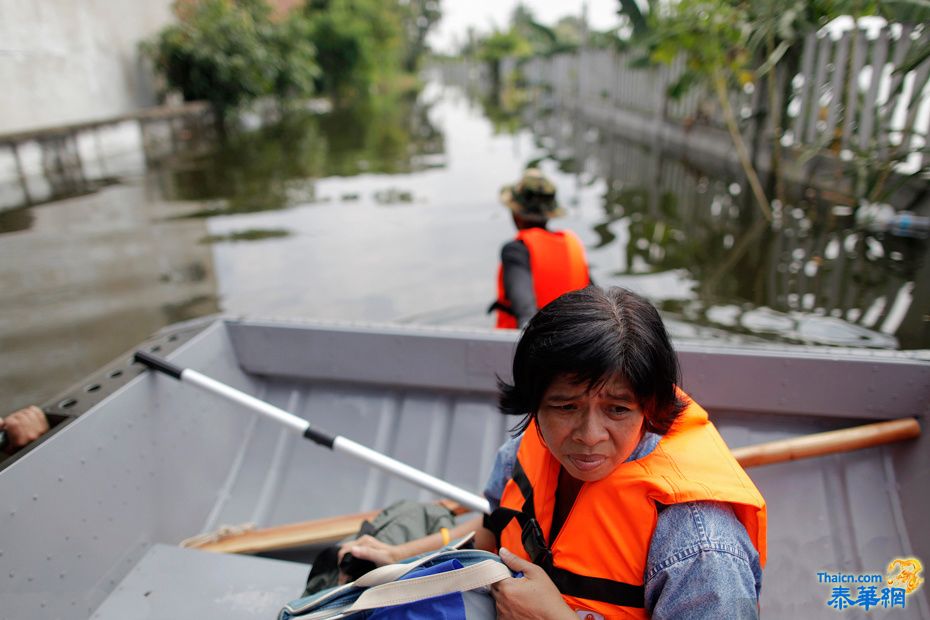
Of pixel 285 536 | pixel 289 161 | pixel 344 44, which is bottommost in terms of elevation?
pixel 285 536

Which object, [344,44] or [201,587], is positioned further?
[344,44]

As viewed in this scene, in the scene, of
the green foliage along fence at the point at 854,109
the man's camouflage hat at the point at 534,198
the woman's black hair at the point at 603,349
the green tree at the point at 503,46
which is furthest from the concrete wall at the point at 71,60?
the green tree at the point at 503,46

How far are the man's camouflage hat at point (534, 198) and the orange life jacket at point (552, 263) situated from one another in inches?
4.7

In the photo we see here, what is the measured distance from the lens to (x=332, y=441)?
1.99 metres

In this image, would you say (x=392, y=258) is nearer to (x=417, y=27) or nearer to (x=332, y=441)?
(x=332, y=441)

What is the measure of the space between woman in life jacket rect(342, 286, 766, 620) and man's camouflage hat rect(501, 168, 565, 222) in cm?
172

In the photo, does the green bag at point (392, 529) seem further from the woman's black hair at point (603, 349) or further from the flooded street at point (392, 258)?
the flooded street at point (392, 258)

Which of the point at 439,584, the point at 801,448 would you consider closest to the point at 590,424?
the point at 439,584

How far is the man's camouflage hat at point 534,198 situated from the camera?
268cm

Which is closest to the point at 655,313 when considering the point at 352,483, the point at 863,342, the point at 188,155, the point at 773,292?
the point at 352,483

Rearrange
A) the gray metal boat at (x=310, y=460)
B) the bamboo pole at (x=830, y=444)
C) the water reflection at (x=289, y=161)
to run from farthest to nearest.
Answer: the water reflection at (x=289, y=161), the bamboo pole at (x=830, y=444), the gray metal boat at (x=310, y=460)

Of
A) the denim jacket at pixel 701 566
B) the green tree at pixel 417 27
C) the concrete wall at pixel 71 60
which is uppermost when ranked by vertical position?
the green tree at pixel 417 27

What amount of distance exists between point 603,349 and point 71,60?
13.8 m

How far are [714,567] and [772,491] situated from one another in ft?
3.95
